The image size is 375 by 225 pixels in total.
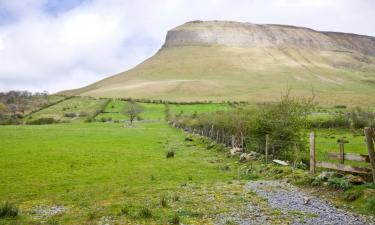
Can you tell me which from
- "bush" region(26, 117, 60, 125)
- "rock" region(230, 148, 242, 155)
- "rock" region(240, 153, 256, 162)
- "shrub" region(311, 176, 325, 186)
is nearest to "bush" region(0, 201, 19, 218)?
"shrub" region(311, 176, 325, 186)

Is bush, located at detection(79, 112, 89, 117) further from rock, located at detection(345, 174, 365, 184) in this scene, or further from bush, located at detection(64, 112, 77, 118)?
rock, located at detection(345, 174, 365, 184)

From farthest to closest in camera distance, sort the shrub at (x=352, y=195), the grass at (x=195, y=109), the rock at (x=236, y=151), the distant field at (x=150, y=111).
→ the distant field at (x=150, y=111) → the grass at (x=195, y=109) → the rock at (x=236, y=151) → the shrub at (x=352, y=195)

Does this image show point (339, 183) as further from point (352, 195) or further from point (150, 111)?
point (150, 111)

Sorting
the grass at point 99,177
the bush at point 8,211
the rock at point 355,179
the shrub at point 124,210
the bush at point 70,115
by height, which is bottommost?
the grass at point 99,177

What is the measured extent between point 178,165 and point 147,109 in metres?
102

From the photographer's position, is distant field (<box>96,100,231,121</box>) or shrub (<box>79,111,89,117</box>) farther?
shrub (<box>79,111,89,117</box>)

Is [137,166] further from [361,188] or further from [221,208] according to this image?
[361,188]

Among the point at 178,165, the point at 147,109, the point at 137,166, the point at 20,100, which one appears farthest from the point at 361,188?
the point at 20,100

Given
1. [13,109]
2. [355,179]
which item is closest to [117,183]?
[355,179]

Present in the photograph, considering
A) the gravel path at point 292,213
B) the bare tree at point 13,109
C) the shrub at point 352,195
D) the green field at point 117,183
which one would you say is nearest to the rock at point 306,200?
the gravel path at point 292,213

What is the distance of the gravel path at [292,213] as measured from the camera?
1551 cm

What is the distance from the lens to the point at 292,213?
16672mm

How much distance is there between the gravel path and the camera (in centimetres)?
1551

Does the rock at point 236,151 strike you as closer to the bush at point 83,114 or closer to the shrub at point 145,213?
the shrub at point 145,213
